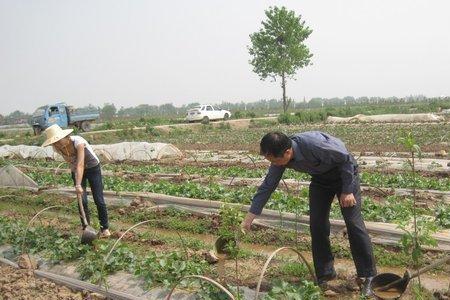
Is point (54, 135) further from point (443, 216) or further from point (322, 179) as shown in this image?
point (443, 216)

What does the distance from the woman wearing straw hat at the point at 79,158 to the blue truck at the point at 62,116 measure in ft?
74.9

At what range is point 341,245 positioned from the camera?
5.28 metres

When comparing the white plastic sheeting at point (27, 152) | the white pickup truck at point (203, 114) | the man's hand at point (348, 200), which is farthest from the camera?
the white pickup truck at point (203, 114)

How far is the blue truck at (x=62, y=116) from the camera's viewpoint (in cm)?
2734

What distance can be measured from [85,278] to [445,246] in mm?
3910

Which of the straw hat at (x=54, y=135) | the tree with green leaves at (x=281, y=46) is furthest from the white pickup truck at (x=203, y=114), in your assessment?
the straw hat at (x=54, y=135)

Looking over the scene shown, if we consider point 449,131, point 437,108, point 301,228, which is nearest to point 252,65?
point 437,108

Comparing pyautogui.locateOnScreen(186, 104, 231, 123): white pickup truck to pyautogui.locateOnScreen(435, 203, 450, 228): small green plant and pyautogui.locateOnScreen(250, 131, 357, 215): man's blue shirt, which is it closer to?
pyautogui.locateOnScreen(435, 203, 450, 228): small green plant

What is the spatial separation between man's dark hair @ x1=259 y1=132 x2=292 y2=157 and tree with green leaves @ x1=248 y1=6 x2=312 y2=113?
29.0 meters

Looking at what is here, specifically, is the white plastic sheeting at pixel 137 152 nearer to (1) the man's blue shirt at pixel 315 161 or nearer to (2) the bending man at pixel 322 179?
(2) the bending man at pixel 322 179

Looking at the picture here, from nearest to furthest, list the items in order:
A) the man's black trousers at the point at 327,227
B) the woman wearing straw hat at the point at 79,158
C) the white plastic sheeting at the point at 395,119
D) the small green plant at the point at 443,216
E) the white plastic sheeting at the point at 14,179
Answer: the man's black trousers at the point at 327,227 < the woman wearing straw hat at the point at 79,158 < the small green plant at the point at 443,216 < the white plastic sheeting at the point at 14,179 < the white plastic sheeting at the point at 395,119

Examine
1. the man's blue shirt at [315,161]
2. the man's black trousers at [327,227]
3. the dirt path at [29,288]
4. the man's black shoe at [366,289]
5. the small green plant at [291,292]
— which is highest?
the man's blue shirt at [315,161]

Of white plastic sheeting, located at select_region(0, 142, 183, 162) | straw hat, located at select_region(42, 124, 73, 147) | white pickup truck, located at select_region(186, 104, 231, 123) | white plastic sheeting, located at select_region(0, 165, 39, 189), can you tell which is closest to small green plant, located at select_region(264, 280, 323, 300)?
straw hat, located at select_region(42, 124, 73, 147)

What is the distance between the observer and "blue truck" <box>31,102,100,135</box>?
27.3 metres
